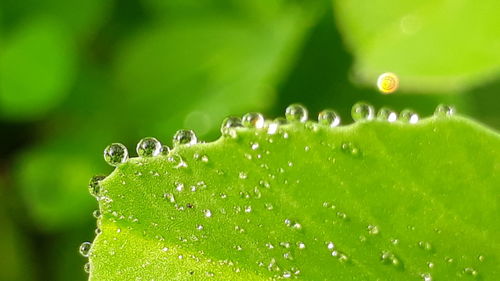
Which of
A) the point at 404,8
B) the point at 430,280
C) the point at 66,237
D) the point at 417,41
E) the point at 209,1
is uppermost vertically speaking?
the point at 209,1

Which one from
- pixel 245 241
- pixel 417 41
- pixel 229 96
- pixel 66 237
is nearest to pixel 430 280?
pixel 245 241

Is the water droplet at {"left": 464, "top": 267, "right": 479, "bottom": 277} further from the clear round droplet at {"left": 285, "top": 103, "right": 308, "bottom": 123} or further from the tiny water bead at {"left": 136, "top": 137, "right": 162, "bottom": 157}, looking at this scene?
the tiny water bead at {"left": 136, "top": 137, "right": 162, "bottom": 157}

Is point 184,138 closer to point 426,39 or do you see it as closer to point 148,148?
point 148,148

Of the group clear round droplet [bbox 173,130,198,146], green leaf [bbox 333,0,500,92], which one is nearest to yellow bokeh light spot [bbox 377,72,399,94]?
green leaf [bbox 333,0,500,92]

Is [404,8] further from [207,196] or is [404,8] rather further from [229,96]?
[207,196]

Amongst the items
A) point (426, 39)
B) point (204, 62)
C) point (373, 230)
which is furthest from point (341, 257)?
point (204, 62)

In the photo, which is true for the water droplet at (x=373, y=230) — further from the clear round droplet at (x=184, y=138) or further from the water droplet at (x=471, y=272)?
the clear round droplet at (x=184, y=138)

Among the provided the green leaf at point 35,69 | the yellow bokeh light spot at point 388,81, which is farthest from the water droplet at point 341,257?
the green leaf at point 35,69

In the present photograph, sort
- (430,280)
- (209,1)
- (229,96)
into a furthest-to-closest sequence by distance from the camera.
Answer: (209,1)
(229,96)
(430,280)
